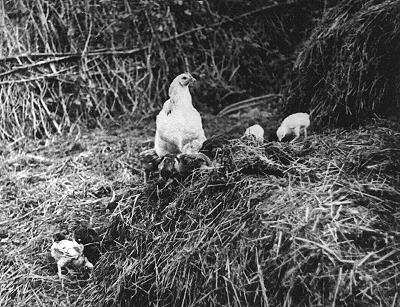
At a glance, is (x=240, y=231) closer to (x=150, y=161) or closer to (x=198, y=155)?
(x=198, y=155)

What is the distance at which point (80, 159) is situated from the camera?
10.6ft

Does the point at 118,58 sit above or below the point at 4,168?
above

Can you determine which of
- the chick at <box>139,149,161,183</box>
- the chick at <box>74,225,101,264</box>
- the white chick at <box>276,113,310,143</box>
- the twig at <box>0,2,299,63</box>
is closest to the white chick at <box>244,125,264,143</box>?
the white chick at <box>276,113,310,143</box>

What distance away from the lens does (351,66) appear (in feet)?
9.18

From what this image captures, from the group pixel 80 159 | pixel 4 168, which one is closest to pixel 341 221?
pixel 80 159

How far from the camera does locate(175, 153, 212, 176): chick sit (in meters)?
2.32

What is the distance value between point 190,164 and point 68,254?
68 cm

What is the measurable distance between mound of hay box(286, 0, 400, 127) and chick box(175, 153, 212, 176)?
36.6 inches

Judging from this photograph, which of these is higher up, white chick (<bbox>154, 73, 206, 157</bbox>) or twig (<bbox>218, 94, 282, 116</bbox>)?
white chick (<bbox>154, 73, 206, 157</bbox>)

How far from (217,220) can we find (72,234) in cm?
80

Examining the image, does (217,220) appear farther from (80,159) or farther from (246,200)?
(80,159)

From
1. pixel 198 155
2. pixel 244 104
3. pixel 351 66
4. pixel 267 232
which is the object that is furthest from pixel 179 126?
pixel 244 104

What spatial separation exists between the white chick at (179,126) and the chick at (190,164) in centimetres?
14

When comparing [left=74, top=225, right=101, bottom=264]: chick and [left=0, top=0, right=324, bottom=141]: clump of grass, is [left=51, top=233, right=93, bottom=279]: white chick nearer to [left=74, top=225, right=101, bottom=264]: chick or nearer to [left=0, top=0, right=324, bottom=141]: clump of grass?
[left=74, top=225, right=101, bottom=264]: chick
